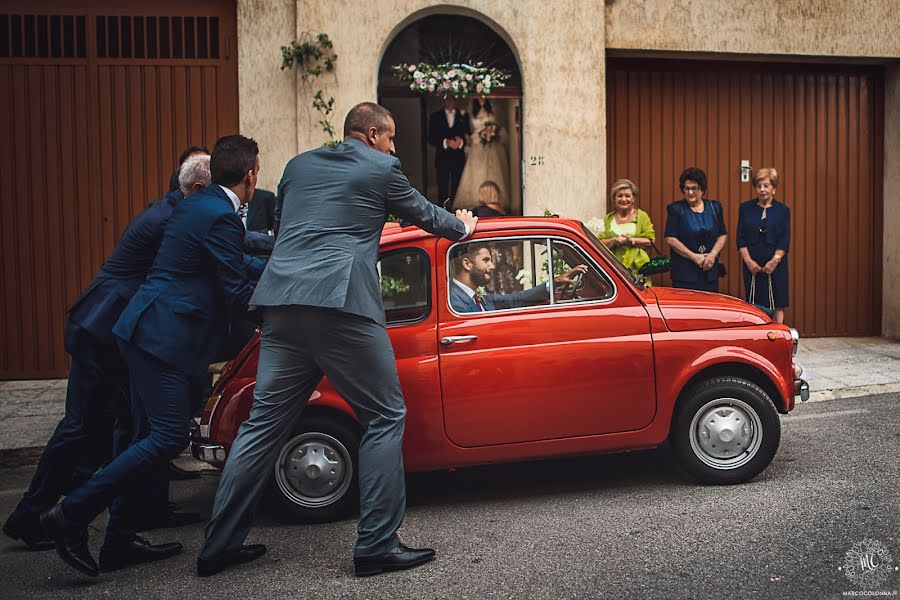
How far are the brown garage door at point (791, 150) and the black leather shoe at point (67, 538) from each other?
326 inches

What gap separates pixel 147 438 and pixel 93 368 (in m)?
0.77

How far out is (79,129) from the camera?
10438mm

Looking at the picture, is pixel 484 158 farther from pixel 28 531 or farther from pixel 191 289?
pixel 28 531

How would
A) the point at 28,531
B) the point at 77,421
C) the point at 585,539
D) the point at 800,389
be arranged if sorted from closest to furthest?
the point at 585,539, the point at 28,531, the point at 77,421, the point at 800,389

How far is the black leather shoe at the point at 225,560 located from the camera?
15.7 ft

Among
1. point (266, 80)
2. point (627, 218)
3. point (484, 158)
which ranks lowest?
point (627, 218)

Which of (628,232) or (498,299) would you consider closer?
(498,299)

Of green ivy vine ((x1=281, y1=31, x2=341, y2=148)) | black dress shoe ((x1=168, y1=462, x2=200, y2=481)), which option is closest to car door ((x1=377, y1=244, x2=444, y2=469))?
black dress shoe ((x1=168, y1=462, x2=200, y2=481))

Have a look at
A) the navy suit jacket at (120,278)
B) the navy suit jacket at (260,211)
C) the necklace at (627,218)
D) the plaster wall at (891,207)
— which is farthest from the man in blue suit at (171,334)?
the plaster wall at (891,207)

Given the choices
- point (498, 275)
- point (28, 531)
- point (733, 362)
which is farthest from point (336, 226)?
point (733, 362)

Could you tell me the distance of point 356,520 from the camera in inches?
223

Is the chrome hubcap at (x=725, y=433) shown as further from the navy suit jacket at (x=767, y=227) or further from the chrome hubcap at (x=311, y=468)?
the navy suit jacket at (x=767, y=227)

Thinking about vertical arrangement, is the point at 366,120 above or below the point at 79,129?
below

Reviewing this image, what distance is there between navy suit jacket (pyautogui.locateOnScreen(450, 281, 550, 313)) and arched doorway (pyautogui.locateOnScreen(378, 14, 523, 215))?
17.8 feet
